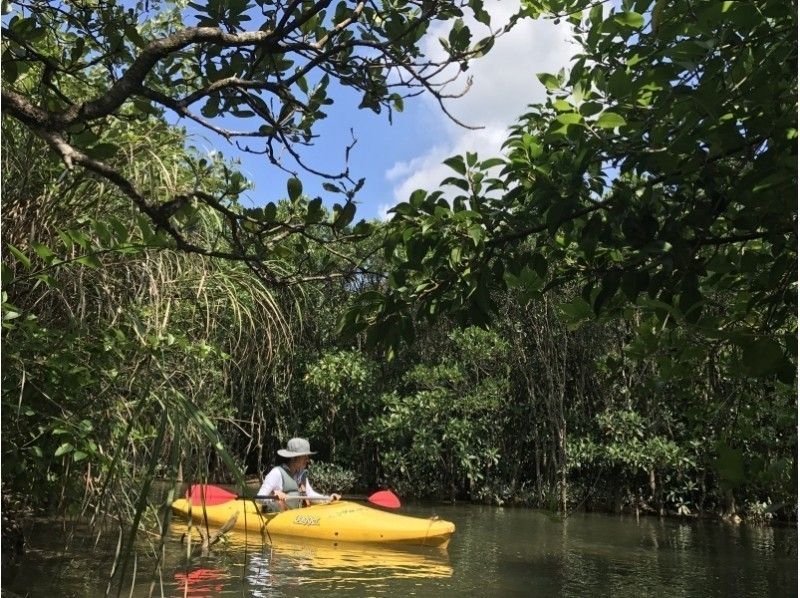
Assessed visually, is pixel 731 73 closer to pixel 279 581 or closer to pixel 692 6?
pixel 692 6

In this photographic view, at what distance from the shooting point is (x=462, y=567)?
6.48 metres

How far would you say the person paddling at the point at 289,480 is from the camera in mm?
7609

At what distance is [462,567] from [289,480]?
208cm

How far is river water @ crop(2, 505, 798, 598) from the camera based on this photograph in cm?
534

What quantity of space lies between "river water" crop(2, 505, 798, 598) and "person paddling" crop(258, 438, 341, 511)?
46 cm

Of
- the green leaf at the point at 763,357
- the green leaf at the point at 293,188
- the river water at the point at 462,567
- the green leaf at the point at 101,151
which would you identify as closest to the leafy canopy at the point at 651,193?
the green leaf at the point at 763,357

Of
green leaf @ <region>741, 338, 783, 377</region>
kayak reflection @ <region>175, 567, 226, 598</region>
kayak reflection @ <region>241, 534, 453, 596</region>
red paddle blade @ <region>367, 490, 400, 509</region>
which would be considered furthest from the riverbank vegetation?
red paddle blade @ <region>367, 490, 400, 509</region>

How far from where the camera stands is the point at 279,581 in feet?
18.8

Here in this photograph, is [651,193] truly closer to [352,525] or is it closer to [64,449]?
[64,449]

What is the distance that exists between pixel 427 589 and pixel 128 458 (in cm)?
235

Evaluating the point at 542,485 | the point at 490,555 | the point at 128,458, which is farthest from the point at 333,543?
the point at 542,485

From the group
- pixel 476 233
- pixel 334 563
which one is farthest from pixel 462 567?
pixel 476 233

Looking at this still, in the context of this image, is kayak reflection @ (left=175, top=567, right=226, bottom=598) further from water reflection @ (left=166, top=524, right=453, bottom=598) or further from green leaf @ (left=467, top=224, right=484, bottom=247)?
green leaf @ (left=467, top=224, right=484, bottom=247)

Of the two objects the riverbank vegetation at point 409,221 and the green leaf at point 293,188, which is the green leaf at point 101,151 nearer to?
the riverbank vegetation at point 409,221
